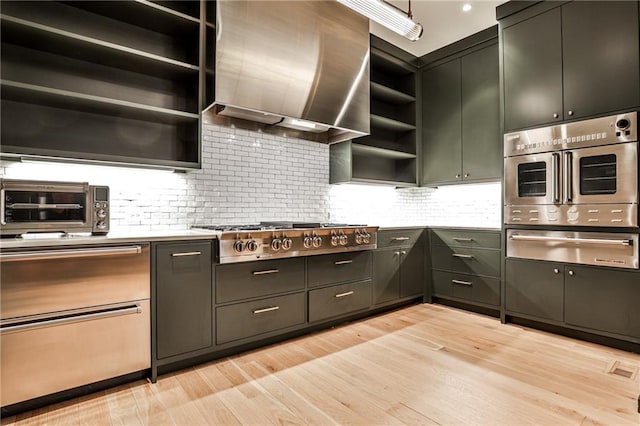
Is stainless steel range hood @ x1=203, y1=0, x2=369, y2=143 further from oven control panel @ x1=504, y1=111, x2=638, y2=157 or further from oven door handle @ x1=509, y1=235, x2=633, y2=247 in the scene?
oven door handle @ x1=509, y1=235, x2=633, y2=247

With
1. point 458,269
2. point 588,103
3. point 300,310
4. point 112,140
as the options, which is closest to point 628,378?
point 458,269

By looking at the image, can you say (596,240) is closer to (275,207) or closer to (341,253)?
(341,253)

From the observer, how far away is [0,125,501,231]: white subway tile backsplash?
8.41ft

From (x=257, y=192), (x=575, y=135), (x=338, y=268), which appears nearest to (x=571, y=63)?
(x=575, y=135)

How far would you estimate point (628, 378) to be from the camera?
7.03 feet

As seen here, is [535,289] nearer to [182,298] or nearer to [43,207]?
[182,298]

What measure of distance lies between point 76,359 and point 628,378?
10.7ft

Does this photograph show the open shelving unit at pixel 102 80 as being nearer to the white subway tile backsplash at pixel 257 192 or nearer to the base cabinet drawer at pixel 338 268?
the white subway tile backsplash at pixel 257 192

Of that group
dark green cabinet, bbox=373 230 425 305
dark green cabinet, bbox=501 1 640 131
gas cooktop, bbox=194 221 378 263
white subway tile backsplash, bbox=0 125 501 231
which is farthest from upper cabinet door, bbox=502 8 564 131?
gas cooktop, bbox=194 221 378 263

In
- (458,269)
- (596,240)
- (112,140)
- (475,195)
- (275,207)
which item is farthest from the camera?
(475,195)

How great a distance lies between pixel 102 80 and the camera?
2.52 m

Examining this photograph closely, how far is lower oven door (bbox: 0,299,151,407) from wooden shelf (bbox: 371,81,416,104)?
3204 mm

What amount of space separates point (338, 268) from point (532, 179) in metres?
1.93

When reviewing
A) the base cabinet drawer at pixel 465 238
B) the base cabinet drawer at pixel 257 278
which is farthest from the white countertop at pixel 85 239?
the base cabinet drawer at pixel 465 238
